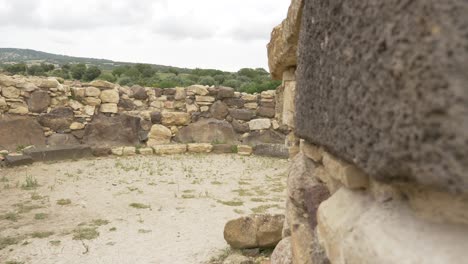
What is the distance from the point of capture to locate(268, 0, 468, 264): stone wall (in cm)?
70

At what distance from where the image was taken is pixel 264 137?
1032 cm

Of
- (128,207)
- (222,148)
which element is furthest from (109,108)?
(128,207)

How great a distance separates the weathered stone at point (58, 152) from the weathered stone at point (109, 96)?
1514mm

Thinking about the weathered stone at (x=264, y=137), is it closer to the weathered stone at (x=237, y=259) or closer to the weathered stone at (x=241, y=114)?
the weathered stone at (x=241, y=114)

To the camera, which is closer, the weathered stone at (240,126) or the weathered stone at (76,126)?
the weathered stone at (76,126)

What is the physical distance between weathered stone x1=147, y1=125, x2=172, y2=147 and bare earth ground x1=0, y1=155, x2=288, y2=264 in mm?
1485

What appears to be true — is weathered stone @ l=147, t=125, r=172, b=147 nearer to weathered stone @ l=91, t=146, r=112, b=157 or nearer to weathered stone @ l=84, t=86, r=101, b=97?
weathered stone @ l=91, t=146, r=112, b=157

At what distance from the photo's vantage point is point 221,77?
2125cm

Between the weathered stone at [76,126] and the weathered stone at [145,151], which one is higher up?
the weathered stone at [76,126]

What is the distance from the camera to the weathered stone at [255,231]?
11.2 ft

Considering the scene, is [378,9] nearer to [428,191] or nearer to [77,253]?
[428,191]

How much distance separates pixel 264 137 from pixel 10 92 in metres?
6.02

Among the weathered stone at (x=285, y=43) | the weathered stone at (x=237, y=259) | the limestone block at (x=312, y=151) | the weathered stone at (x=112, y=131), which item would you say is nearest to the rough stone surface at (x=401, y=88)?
the limestone block at (x=312, y=151)

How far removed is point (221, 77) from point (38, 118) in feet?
44.3
